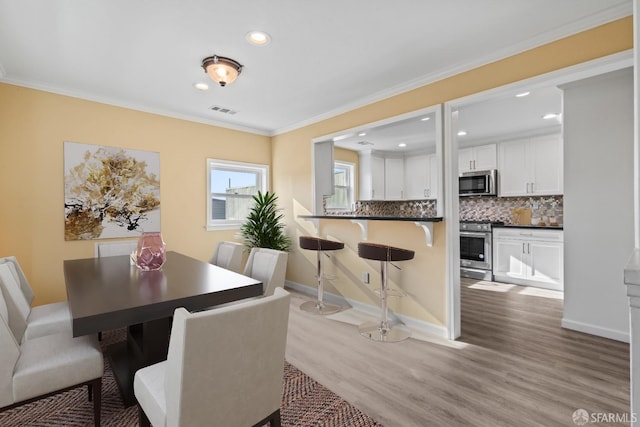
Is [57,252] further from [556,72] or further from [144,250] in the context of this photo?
[556,72]

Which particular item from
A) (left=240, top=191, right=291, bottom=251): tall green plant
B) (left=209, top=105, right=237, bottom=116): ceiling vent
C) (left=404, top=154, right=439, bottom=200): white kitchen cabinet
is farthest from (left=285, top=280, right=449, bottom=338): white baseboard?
(left=404, top=154, right=439, bottom=200): white kitchen cabinet

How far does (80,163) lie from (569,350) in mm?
5169

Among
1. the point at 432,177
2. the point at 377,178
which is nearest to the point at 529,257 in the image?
the point at 432,177

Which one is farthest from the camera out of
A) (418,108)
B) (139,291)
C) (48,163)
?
(48,163)

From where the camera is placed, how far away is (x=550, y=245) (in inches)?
175

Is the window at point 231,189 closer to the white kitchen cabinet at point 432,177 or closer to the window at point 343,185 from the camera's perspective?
the window at point 343,185

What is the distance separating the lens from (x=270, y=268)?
2.53 metres

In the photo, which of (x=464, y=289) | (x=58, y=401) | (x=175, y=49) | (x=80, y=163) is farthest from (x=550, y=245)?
(x=80, y=163)

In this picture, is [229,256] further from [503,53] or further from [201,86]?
[503,53]

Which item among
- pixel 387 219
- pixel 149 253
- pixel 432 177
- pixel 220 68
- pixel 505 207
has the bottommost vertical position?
pixel 149 253

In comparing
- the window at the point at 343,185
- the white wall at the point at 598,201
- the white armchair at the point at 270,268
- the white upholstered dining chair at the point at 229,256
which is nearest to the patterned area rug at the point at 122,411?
the white armchair at the point at 270,268

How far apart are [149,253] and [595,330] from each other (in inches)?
160

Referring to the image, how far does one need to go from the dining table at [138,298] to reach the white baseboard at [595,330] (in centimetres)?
316

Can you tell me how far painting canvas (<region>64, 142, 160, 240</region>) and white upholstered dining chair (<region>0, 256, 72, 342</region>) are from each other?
1.21 metres
